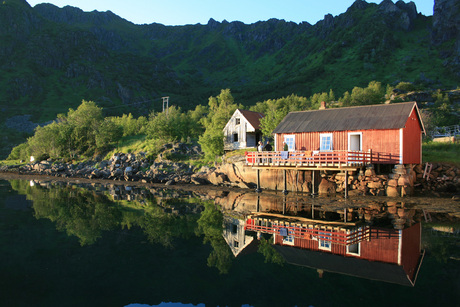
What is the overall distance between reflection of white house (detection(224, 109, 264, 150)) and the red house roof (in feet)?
39.3

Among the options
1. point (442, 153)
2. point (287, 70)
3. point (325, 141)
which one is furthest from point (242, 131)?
point (287, 70)

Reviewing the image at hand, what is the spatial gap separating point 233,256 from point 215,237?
2.88 m

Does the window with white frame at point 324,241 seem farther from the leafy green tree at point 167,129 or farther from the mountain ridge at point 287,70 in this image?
the mountain ridge at point 287,70

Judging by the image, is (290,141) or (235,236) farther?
(290,141)

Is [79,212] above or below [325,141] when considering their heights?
below

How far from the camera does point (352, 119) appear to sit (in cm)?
3058

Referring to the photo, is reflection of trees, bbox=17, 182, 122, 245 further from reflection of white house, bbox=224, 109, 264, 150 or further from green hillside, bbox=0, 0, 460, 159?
green hillside, bbox=0, 0, 460, 159

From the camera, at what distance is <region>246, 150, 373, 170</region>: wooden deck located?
86.2 ft

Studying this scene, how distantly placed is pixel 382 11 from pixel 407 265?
20849cm

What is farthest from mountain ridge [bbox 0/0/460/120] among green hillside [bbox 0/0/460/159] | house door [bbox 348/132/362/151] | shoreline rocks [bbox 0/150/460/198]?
house door [bbox 348/132/362/151]

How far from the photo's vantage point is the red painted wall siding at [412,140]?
28.1m

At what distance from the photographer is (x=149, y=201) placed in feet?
94.8

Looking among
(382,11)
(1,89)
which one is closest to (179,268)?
(1,89)

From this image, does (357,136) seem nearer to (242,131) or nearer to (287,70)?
(242,131)
